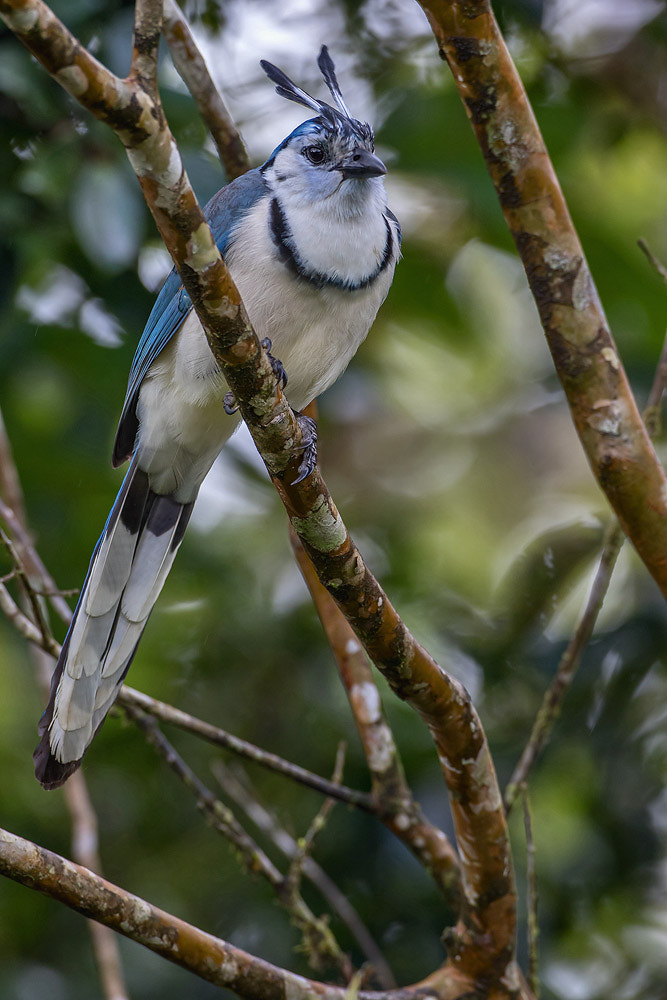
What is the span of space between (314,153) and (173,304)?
58 centimetres

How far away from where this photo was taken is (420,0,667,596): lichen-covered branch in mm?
Result: 2551

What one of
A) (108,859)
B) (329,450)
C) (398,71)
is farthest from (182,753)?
(398,71)

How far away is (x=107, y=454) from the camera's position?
392 cm

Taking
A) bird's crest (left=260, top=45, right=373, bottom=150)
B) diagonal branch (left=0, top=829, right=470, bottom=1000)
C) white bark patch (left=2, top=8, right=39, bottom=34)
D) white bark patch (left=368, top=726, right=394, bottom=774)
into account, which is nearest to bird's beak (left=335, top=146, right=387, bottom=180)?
bird's crest (left=260, top=45, right=373, bottom=150)

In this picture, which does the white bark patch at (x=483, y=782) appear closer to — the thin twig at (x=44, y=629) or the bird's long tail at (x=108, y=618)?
the bird's long tail at (x=108, y=618)

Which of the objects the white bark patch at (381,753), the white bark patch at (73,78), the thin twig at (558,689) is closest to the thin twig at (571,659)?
the thin twig at (558,689)

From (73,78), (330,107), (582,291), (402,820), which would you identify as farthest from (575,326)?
(73,78)

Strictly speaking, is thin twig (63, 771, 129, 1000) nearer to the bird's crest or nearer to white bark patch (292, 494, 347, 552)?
white bark patch (292, 494, 347, 552)

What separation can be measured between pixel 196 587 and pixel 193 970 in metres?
2.29

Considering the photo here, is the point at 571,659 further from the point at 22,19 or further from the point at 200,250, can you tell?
the point at 22,19

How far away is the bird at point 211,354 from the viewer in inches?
105

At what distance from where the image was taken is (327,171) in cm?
297

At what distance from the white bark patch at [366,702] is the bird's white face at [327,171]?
4.05ft

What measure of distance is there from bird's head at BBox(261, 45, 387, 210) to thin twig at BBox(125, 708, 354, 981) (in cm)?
144
